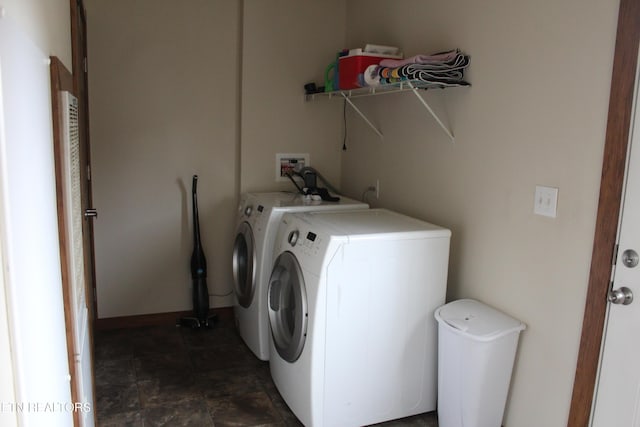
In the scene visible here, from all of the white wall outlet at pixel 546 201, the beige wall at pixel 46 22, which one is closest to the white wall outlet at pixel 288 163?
the beige wall at pixel 46 22

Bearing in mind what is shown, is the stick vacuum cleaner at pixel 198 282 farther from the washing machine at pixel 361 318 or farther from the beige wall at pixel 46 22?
the beige wall at pixel 46 22

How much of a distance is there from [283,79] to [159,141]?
0.94m

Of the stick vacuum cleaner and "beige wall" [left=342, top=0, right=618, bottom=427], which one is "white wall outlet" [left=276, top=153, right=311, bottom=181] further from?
"beige wall" [left=342, top=0, right=618, bottom=427]

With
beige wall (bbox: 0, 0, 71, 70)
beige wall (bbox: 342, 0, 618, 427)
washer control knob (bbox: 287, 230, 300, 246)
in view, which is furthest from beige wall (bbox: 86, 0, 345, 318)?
beige wall (bbox: 0, 0, 71, 70)

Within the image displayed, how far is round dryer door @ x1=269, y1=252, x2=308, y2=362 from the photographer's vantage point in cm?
226

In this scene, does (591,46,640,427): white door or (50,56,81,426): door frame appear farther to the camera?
(591,46,640,427): white door

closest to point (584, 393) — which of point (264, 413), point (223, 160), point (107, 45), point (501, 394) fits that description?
point (501, 394)

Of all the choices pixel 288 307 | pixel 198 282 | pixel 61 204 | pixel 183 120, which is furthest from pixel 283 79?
pixel 61 204

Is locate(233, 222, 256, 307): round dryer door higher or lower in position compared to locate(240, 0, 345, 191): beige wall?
lower

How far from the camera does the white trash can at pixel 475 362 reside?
2.04 meters

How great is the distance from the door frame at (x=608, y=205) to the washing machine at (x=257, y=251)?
1.46m

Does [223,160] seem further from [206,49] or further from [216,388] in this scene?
[216,388]

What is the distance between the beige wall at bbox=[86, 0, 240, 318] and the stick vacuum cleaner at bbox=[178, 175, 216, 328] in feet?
0.33

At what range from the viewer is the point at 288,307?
2.54 meters
